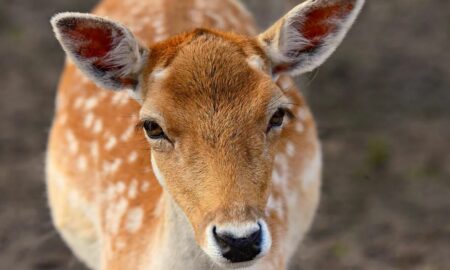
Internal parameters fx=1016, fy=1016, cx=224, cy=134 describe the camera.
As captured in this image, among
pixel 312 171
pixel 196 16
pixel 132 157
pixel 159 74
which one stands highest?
pixel 159 74

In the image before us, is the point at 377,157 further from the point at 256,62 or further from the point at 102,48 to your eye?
the point at 102,48

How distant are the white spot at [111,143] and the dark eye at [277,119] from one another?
1410 mm

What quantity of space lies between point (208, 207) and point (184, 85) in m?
0.46

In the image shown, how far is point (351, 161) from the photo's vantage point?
6797 millimetres

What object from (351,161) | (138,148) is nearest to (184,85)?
(138,148)

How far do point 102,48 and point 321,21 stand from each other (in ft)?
2.65

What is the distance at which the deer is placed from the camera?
10.9ft

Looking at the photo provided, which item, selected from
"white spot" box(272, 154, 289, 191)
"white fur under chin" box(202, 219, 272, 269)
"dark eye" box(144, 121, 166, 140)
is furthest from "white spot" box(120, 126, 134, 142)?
"white fur under chin" box(202, 219, 272, 269)

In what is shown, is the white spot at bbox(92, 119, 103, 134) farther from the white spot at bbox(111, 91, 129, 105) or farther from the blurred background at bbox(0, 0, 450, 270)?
the blurred background at bbox(0, 0, 450, 270)

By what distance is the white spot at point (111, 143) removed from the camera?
478cm

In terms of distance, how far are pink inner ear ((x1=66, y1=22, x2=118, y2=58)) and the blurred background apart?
2599 mm

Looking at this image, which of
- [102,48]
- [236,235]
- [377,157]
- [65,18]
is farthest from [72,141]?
[377,157]

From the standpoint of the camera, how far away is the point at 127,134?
4762 mm

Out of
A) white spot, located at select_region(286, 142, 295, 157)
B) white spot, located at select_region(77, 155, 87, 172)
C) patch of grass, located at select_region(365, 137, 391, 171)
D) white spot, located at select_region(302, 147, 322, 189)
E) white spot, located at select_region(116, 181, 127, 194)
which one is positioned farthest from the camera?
patch of grass, located at select_region(365, 137, 391, 171)
